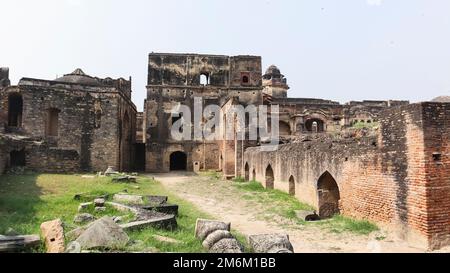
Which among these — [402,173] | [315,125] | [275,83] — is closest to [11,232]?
[402,173]

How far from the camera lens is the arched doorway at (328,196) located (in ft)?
31.6

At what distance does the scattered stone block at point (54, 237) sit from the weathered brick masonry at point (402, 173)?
231 inches

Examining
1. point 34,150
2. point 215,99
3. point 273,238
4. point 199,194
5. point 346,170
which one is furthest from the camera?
point 215,99

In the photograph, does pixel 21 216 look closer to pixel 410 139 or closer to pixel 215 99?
pixel 410 139

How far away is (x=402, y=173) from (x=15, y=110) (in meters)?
23.9

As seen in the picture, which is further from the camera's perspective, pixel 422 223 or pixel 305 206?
pixel 305 206

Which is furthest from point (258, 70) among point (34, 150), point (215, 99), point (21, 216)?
point (21, 216)

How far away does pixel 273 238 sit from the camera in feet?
17.4

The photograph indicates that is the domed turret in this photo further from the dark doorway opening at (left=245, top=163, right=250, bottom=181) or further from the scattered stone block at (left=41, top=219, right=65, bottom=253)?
the scattered stone block at (left=41, top=219, right=65, bottom=253)

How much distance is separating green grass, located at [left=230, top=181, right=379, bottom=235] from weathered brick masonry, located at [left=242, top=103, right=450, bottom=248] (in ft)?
0.90

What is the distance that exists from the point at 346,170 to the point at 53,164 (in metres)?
16.5

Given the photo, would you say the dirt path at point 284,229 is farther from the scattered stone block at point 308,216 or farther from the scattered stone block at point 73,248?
the scattered stone block at point 73,248

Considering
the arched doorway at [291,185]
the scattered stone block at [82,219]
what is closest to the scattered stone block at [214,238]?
the scattered stone block at [82,219]

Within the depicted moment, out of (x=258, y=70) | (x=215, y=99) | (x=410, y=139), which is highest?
(x=258, y=70)
